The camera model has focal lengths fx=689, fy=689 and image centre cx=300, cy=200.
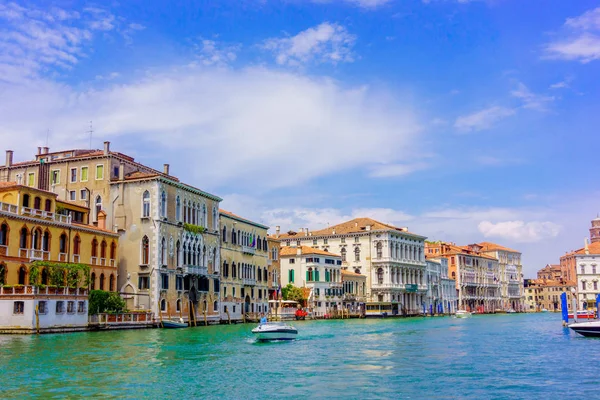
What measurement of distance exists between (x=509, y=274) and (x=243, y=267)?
A: 81.2m

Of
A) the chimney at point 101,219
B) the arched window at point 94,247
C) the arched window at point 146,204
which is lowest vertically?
the arched window at point 94,247

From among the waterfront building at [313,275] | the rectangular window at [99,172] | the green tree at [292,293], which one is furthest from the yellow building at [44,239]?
the waterfront building at [313,275]

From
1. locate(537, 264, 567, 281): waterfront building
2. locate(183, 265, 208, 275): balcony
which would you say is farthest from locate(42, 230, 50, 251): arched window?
locate(537, 264, 567, 281): waterfront building

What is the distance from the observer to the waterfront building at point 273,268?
66.2m

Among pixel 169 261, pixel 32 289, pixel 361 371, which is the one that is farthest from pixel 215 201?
pixel 361 371

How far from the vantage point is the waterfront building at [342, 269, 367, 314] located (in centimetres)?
8031

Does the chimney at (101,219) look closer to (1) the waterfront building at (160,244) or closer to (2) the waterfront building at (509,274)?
(1) the waterfront building at (160,244)

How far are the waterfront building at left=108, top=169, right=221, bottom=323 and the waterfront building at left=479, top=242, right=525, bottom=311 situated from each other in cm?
8434

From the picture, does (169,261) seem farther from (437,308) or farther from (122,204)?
(437,308)

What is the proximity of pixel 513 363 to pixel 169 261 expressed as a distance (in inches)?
1152

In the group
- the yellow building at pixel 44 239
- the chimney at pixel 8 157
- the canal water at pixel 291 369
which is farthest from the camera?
the chimney at pixel 8 157

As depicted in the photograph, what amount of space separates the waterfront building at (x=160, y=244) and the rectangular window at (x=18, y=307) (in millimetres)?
12310

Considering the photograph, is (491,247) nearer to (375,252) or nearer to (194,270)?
(375,252)

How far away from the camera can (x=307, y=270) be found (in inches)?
2913
